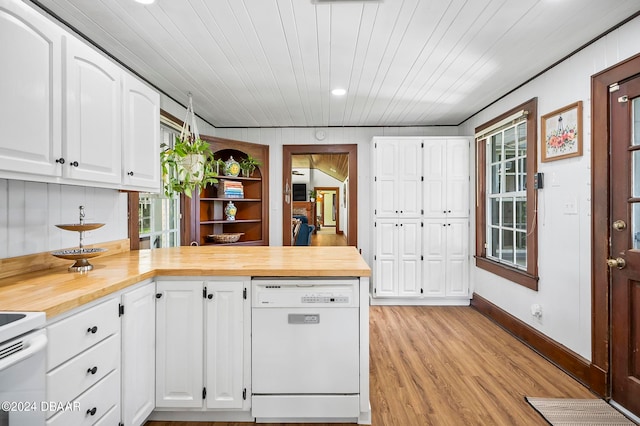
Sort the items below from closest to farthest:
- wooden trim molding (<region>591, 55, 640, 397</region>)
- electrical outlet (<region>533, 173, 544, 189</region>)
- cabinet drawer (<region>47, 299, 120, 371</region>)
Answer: cabinet drawer (<region>47, 299, 120, 371</region>)
wooden trim molding (<region>591, 55, 640, 397</region>)
electrical outlet (<region>533, 173, 544, 189</region>)

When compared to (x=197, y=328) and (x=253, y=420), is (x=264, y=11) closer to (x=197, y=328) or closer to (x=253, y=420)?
(x=197, y=328)

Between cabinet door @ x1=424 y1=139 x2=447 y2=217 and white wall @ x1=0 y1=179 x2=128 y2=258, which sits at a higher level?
cabinet door @ x1=424 y1=139 x2=447 y2=217

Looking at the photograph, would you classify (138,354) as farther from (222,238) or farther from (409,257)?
(409,257)

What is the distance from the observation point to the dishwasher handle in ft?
2.97

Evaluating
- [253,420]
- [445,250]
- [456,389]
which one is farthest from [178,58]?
[445,250]

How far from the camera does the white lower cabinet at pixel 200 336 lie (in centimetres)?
180

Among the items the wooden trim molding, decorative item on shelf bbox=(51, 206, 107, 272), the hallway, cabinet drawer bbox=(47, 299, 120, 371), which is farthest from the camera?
the hallway

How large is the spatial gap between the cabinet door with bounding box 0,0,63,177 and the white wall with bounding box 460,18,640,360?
312cm

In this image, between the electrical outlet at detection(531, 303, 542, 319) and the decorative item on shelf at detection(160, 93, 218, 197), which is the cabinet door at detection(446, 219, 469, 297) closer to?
the electrical outlet at detection(531, 303, 542, 319)

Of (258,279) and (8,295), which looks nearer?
(8,295)

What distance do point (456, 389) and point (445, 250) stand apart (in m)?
2.09

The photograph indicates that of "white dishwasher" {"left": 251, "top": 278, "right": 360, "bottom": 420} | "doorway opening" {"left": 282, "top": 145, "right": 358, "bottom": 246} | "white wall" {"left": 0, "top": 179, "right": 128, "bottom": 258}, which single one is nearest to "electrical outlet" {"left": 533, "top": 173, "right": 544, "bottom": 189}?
"white dishwasher" {"left": 251, "top": 278, "right": 360, "bottom": 420}

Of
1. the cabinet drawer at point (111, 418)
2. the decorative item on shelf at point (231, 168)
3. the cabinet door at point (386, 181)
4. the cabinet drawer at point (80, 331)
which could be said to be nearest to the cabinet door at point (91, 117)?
the cabinet drawer at point (80, 331)

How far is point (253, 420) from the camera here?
186cm
